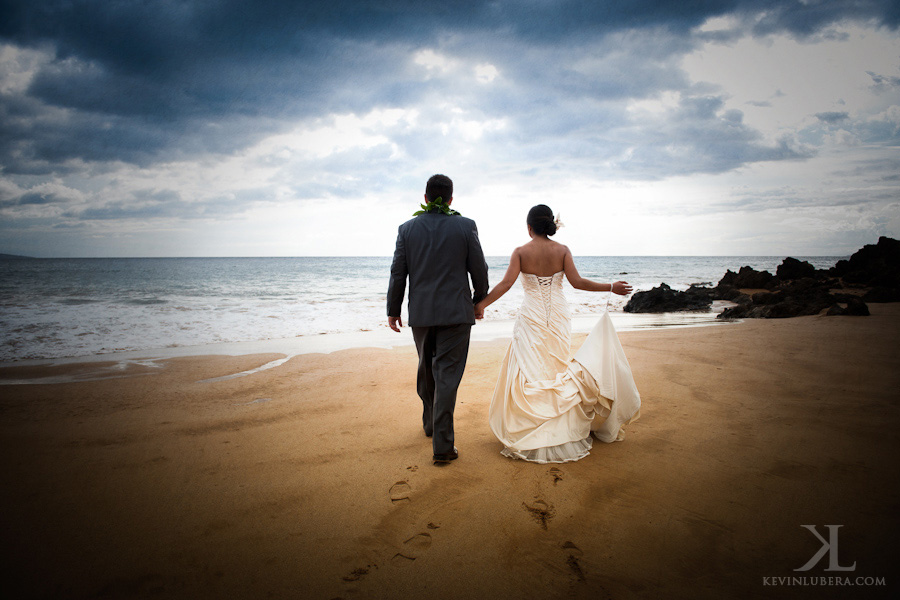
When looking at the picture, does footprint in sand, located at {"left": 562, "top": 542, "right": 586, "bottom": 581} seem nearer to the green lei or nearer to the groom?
the groom

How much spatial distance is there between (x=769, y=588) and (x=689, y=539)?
41cm

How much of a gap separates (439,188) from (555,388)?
76.7 inches

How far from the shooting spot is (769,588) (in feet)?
6.93

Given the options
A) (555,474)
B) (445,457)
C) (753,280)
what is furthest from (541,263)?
(753,280)

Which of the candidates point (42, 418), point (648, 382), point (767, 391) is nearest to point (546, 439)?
point (648, 382)

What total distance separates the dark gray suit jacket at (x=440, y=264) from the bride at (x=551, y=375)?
31cm

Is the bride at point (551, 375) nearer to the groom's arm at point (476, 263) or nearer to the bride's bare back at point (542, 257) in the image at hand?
the bride's bare back at point (542, 257)

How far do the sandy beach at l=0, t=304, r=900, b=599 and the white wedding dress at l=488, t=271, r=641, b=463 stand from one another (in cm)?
21

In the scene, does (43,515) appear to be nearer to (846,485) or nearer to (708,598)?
(708,598)

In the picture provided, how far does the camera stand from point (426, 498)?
2961 millimetres

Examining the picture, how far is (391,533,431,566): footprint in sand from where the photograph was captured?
2348 mm

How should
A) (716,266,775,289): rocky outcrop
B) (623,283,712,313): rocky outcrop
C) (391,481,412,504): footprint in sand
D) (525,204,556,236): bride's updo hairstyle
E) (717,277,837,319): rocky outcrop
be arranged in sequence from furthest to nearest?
(716,266,775,289): rocky outcrop, (623,283,712,313): rocky outcrop, (717,277,837,319): rocky outcrop, (525,204,556,236): bride's updo hairstyle, (391,481,412,504): footprint in sand

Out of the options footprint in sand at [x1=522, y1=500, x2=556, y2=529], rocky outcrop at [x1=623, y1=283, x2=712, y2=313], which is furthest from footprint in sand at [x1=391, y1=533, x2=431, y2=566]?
rocky outcrop at [x1=623, y1=283, x2=712, y2=313]

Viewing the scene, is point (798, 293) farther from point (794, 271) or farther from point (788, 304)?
point (794, 271)
